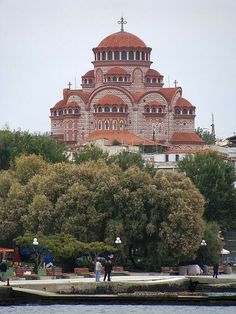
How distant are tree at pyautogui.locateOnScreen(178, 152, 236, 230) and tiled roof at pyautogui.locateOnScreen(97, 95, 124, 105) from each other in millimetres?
46142

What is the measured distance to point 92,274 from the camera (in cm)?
9138

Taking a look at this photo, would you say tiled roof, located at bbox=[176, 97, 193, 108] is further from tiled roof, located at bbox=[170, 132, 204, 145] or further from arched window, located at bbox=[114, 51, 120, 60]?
arched window, located at bbox=[114, 51, 120, 60]

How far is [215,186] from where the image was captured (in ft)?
430

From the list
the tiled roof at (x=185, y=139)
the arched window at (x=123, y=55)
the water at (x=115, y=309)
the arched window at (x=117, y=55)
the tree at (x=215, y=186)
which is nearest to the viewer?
the water at (x=115, y=309)

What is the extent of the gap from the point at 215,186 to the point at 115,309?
203 feet

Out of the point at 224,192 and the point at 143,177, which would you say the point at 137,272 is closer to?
the point at 143,177

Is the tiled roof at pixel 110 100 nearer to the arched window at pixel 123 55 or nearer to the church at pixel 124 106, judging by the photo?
the church at pixel 124 106

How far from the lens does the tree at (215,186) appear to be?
129625 mm

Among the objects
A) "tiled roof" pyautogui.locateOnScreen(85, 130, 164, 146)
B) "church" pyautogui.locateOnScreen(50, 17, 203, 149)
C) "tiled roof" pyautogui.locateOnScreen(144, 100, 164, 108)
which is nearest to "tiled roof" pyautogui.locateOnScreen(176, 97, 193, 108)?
"church" pyautogui.locateOnScreen(50, 17, 203, 149)

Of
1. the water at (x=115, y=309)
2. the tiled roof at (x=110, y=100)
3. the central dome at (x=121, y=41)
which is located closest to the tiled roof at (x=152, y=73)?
the central dome at (x=121, y=41)

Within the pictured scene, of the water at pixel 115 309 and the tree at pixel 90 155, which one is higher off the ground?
the tree at pixel 90 155

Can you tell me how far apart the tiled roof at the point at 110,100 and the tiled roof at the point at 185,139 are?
560 cm

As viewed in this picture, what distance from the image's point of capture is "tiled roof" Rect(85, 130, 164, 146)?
6924 inches

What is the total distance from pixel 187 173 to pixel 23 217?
2929 cm
